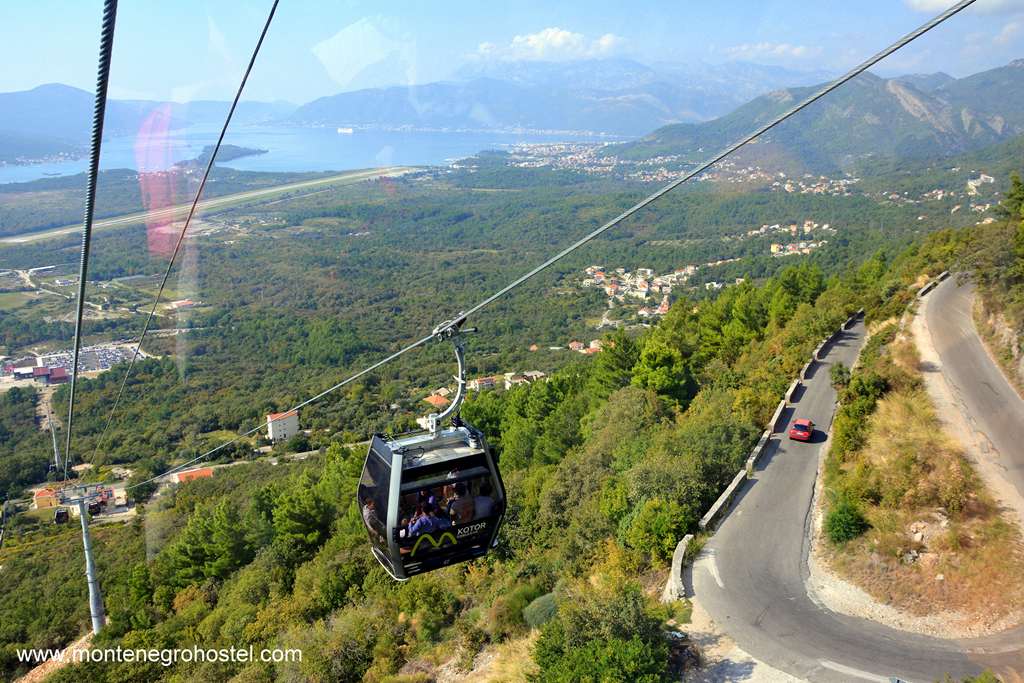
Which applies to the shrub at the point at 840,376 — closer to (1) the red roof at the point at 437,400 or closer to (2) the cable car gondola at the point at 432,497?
(2) the cable car gondola at the point at 432,497

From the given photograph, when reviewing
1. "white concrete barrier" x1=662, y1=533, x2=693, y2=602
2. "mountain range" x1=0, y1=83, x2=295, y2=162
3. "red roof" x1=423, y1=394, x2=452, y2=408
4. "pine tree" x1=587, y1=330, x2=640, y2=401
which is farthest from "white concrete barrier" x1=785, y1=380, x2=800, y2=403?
"mountain range" x1=0, y1=83, x2=295, y2=162

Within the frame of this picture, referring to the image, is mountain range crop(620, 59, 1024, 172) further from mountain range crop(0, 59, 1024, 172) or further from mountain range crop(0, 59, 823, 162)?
→ mountain range crop(0, 59, 823, 162)

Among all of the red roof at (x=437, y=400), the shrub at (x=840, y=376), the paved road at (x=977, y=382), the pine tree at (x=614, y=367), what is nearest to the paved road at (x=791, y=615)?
the paved road at (x=977, y=382)

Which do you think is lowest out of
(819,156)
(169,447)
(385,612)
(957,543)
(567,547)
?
(169,447)

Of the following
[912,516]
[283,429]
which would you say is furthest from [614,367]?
[283,429]

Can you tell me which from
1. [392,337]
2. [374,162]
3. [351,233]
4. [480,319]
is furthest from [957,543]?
[374,162]

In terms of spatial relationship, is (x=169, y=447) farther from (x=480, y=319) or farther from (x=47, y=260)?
(x=47, y=260)
